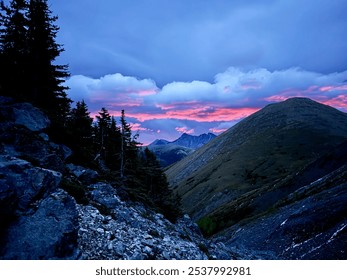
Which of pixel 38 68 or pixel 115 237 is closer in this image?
pixel 115 237

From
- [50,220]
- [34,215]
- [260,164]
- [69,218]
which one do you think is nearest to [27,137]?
[34,215]

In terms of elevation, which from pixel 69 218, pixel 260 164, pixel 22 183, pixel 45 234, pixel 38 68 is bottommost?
pixel 260 164

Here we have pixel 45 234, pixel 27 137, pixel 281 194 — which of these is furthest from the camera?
pixel 281 194

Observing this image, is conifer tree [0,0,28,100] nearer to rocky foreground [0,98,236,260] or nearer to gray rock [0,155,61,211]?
rocky foreground [0,98,236,260]

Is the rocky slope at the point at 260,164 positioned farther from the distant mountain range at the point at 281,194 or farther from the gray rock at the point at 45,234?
the gray rock at the point at 45,234

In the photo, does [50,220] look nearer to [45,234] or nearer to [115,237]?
[45,234]

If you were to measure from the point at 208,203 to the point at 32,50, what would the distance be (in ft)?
322

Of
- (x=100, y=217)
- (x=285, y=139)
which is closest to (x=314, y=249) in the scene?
(x=100, y=217)

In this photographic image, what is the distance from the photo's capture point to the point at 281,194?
7719 centimetres

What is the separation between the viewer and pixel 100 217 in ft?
54.9

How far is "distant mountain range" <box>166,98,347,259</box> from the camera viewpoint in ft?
118

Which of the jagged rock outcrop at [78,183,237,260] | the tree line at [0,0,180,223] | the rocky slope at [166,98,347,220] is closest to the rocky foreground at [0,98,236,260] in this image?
the jagged rock outcrop at [78,183,237,260]

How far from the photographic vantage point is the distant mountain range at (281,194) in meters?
36.1
